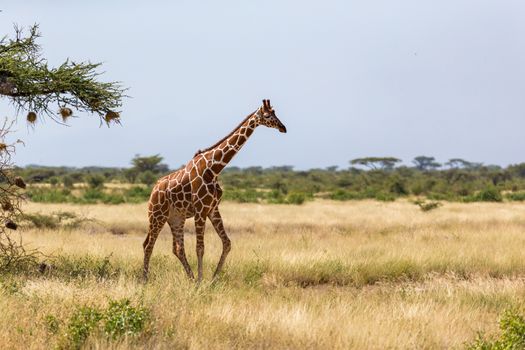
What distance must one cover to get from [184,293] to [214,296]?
0.44m

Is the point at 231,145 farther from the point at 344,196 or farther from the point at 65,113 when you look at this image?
the point at 344,196

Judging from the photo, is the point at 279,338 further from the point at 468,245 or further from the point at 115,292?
the point at 468,245

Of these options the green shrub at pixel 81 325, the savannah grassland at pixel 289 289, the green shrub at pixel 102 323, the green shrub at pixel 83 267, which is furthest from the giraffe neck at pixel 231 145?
the green shrub at pixel 81 325

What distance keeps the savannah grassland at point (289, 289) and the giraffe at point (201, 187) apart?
Result: 2.86 ft

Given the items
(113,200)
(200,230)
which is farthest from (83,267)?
(113,200)

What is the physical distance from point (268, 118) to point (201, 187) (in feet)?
4.71

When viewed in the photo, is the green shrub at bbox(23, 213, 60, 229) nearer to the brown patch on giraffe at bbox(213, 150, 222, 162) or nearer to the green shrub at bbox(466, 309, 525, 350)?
the brown patch on giraffe at bbox(213, 150, 222, 162)

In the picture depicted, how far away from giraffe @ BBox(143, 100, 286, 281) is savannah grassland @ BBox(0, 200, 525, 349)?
872mm

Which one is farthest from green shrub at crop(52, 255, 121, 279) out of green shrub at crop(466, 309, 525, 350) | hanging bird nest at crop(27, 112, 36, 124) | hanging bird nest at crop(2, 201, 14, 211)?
green shrub at crop(466, 309, 525, 350)

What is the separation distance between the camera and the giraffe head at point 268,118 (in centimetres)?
963

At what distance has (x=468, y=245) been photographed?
16.3 metres

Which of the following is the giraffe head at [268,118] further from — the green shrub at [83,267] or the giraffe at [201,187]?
the green shrub at [83,267]

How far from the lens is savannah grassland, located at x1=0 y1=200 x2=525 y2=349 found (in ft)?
23.2

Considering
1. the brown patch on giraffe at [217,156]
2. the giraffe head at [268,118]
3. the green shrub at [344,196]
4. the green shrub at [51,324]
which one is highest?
the giraffe head at [268,118]
